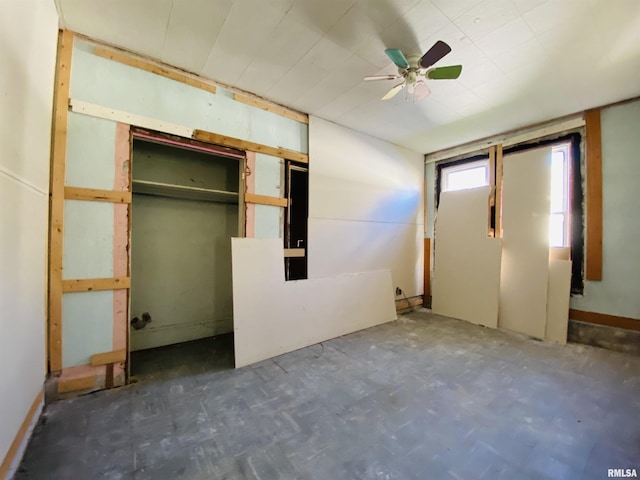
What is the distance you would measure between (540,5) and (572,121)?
7.77 feet

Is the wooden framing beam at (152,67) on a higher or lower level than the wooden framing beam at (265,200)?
higher

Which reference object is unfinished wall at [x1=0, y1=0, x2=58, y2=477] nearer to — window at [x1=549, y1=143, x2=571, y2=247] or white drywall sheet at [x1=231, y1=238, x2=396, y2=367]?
white drywall sheet at [x1=231, y1=238, x2=396, y2=367]

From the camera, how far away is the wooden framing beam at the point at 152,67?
2188mm

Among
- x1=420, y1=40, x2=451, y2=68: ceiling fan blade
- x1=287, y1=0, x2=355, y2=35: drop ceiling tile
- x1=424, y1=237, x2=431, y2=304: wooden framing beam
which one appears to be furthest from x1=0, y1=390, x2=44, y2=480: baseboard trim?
x1=424, y1=237, x2=431, y2=304: wooden framing beam

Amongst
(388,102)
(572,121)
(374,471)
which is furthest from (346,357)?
(572,121)

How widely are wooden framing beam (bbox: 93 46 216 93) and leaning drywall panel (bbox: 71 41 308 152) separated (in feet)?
0.10

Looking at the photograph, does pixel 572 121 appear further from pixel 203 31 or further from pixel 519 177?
pixel 203 31

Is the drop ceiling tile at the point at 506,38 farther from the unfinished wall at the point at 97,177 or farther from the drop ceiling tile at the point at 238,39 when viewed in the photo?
the unfinished wall at the point at 97,177

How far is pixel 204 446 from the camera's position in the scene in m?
1.50

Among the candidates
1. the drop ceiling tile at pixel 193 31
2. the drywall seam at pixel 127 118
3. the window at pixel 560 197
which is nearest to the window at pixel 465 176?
the window at pixel 560 197

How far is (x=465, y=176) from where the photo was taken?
4609mm

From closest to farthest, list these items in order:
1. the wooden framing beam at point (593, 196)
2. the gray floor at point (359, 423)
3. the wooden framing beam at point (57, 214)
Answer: the gray floor at point (359, 423), the wooden framing beam at point (57, 214), the wooden framing beam at point (593, 196)

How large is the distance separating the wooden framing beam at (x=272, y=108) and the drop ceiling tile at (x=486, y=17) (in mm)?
1902

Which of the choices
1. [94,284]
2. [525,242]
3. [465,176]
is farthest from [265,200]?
[465,176]
